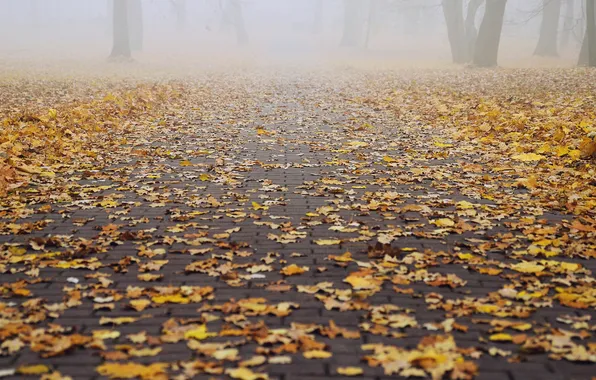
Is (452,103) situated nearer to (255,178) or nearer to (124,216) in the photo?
(255,178)

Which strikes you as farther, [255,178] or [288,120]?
[288,120]

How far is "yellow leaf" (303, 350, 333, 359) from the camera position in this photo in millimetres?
3658

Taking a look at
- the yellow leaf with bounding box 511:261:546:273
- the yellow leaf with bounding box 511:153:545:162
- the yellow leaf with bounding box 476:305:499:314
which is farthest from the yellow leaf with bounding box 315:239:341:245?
the yellow leaf with bounding box 511:153:545:162

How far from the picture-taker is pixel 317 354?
12.1 feet

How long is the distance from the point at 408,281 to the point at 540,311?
0.97 metres

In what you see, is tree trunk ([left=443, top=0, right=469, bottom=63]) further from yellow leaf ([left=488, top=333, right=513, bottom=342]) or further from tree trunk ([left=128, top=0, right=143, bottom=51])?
yellow leaf ([left=488, top=333, right=513, bottom=342])

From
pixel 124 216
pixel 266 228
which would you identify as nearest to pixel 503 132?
pixel 266 228

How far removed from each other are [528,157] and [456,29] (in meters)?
27.9

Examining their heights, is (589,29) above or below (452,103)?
above

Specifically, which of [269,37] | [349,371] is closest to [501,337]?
[349,371]

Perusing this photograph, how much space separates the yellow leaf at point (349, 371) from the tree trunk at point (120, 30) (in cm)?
3543

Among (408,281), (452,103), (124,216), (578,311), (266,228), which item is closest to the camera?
(578,311)

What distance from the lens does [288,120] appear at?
14258 millimetres

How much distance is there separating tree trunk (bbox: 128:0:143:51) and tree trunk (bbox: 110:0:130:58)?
9964 mm
